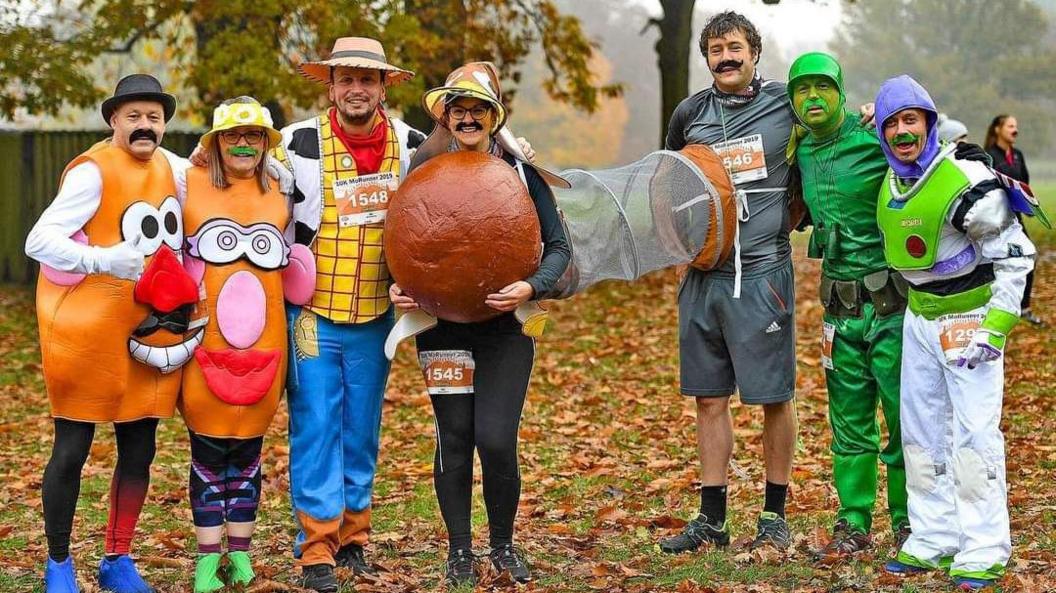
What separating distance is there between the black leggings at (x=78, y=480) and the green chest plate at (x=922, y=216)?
312cm

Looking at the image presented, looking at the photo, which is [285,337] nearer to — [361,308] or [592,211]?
[361,308]

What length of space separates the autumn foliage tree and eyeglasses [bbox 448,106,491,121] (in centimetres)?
943

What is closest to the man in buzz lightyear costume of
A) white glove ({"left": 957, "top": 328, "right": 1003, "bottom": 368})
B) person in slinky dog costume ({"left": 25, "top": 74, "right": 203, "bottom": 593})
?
white glove ({"left": 957, "top": 328, "right": 1003, "bottom": 368})

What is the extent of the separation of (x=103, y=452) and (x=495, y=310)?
5.34m

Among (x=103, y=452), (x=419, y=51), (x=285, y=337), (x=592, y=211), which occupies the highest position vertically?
(x=419, y=51)

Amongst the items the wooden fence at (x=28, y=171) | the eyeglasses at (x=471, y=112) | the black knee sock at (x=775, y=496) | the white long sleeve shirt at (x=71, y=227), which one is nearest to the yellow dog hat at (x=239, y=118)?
the white long sleeve shirt at (x=71, y=227)

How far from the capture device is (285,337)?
521 centimetres

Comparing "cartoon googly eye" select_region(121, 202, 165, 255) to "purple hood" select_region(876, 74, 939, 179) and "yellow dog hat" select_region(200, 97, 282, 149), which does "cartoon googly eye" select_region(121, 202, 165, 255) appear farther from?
"purple hood" select_region(876, 74, 939, 179)

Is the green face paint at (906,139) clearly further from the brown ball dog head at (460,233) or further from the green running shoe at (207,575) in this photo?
the green running shoe at (207,575)

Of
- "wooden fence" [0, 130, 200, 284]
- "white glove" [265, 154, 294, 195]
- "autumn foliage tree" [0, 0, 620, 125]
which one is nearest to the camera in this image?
"white glove" [265, 154, 294, 195]

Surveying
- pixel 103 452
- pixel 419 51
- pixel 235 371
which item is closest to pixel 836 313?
pixel 235 371

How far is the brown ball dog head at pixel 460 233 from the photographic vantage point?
479 cm

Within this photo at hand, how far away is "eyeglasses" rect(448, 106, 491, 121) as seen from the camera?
506 cm

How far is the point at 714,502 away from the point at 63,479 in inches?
113
